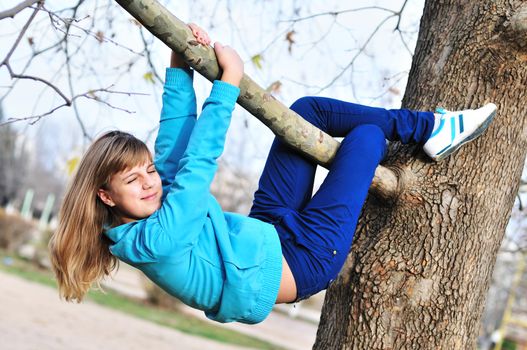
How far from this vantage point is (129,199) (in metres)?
2.77

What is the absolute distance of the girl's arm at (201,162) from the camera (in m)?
2.53

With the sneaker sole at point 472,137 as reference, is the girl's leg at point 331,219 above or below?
below

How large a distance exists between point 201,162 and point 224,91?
0.94 ft

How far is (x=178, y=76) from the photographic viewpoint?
9.36ft

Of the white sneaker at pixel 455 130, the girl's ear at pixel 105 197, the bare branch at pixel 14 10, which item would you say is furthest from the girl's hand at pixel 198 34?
the white sneaker at pixel 455 130

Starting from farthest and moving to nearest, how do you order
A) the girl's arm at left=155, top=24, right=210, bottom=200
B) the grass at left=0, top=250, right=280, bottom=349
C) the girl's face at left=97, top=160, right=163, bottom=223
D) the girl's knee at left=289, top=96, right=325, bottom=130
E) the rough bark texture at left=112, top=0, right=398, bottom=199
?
the grass at left=0, top=250, right=280, bottom=349, the girl's knee at left=289, top=96, right=325, bottom=130, the girl's arm at left=155, top=24, right=210, bottom=200, the girl's face at left=97, top=160, right=163, bottom=223, the rough bark texture at left=112, top=0, right=398, bottom=199

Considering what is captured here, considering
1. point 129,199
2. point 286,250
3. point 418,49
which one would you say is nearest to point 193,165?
point 129,199

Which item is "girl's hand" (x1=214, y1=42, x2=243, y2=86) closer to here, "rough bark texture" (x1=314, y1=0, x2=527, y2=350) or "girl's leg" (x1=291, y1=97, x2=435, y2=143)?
"girl's leg" (x1=291, y1=97, x2=435, y2=143)

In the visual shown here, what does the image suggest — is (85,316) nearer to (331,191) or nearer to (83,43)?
(83,43)

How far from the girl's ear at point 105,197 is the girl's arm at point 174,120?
0.75 feet

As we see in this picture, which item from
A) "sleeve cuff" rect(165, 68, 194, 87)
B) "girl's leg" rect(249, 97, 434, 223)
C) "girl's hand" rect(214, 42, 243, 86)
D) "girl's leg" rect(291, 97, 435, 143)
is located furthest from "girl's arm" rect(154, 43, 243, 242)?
"girl's leg" rect(291, 97, 435, 143)

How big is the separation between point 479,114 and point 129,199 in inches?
61.9

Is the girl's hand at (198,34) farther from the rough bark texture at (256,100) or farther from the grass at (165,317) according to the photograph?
the grass at (165,317)

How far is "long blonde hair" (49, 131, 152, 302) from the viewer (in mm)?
2811
